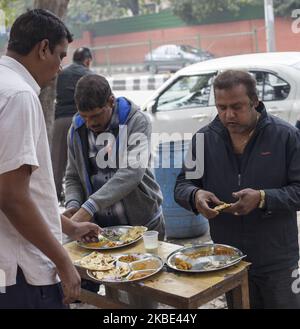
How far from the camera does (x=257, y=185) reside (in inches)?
102

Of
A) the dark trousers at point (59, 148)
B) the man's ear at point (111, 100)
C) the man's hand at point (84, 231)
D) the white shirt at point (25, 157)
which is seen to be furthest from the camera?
the dark trousers at point (59, 148)

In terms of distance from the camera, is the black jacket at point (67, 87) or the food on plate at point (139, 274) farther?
the black jacket at point (67, 87)

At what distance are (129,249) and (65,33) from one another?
1.29 meters

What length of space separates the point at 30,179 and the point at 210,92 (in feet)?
17.9

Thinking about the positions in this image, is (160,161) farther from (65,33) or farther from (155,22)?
(155,22)

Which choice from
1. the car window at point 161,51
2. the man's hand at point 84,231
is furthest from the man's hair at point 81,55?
the car window at point 161,51

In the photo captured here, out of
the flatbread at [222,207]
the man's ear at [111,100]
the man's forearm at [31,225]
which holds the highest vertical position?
the man's ear at [111,100]

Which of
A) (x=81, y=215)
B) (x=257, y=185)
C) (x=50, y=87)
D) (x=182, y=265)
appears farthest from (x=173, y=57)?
(x=182, y=265)

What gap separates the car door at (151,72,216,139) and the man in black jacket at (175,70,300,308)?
438 cm

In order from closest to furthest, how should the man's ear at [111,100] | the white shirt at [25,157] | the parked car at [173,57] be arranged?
the white shirt at [25,157] → the man's ear at [111,100] → the parked car at [173,57]

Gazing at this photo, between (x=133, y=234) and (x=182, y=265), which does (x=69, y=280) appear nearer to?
(x=182, y=265)

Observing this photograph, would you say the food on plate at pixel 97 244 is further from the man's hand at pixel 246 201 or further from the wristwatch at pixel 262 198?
the wristwatch at pixel 262 198

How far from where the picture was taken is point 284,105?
21.0 feet

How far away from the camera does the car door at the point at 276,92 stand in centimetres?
639
